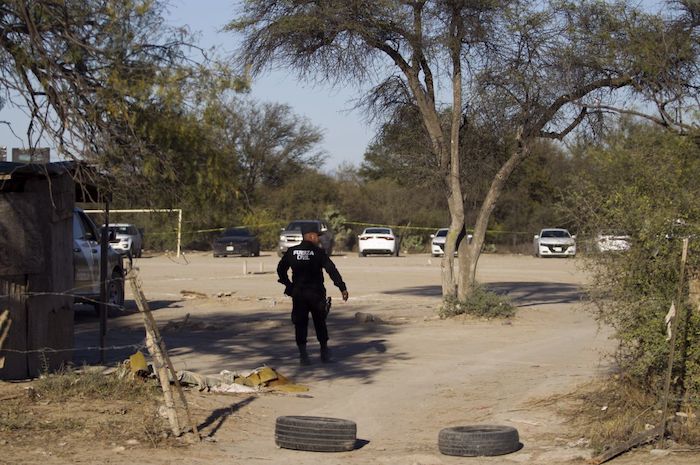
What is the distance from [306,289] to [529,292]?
15.0 m

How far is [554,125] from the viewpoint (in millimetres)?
20406

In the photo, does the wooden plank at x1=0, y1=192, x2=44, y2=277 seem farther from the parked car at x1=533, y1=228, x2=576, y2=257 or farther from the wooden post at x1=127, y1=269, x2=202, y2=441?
the parked car at x1=533, y1=228, x2=576, y2=257

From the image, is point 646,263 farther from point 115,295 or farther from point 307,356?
point 115,295

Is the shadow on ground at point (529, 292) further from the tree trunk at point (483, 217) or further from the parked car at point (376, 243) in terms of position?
the parked car at point (376, 243)

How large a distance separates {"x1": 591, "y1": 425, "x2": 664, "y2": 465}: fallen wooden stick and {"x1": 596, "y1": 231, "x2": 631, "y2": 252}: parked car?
5.57ft

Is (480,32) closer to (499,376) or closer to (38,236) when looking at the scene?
(499,376)

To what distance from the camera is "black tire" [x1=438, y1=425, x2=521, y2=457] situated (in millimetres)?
8305

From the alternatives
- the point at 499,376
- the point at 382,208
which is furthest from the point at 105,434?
the point at 382,208

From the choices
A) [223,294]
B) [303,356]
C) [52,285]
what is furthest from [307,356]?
[223,294]

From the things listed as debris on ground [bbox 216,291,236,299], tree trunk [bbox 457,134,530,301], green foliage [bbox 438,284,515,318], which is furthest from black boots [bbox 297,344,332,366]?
debris on ground [bbox 216,291,236,299]

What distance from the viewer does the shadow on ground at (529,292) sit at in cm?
2436

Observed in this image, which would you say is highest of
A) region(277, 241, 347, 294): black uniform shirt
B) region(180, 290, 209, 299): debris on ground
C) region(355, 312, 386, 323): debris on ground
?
region(277, 241, 347, 294): black uniform shirt

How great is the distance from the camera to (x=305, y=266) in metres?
13.3

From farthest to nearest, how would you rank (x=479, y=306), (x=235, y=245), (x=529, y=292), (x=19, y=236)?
(x=235, y=245) < (x=529, y=292) < (x=479, y=306) < (x=19, y=236)
